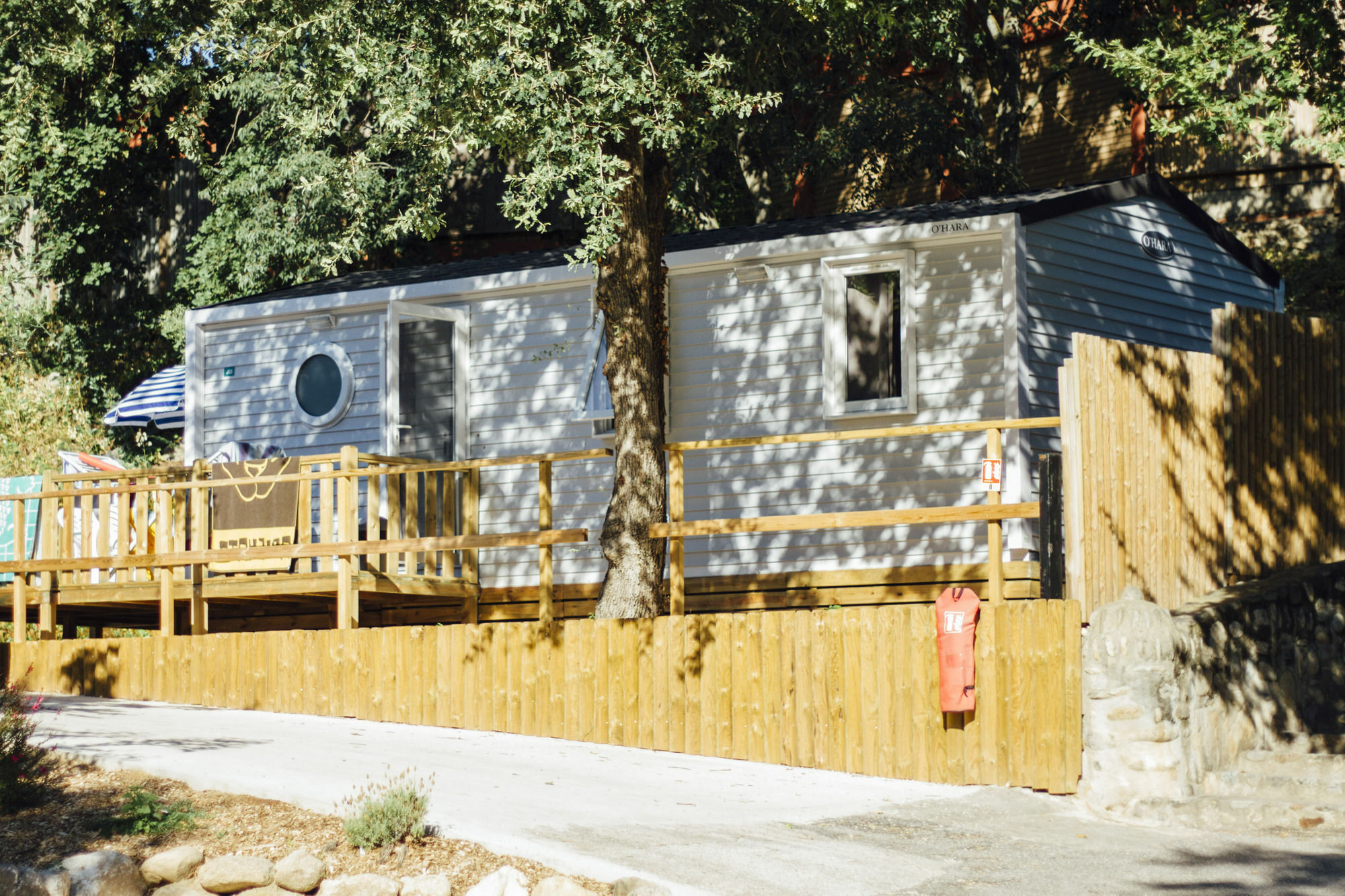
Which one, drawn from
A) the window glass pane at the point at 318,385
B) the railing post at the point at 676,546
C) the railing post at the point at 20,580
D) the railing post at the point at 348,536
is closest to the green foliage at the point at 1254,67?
the railing post at the point at 676,546

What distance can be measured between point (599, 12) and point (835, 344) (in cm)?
367

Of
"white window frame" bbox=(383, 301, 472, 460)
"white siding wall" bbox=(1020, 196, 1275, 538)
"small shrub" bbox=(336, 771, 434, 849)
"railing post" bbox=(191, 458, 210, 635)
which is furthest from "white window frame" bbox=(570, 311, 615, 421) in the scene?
"small shrub" bbox=(336, 771, 434, 849)

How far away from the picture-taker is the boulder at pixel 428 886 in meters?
7.45

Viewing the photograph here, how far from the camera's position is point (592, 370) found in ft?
49.7

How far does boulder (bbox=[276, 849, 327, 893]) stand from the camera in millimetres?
7574

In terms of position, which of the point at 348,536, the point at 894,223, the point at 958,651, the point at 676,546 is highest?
the point at 894,223

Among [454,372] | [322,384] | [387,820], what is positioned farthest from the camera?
[322,384]

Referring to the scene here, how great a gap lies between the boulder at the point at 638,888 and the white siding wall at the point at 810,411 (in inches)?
261

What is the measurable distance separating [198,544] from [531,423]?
334 centimetres

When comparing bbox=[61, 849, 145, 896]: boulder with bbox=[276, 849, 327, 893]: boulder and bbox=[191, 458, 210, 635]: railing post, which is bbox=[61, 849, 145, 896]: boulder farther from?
bbox=[191, 458, 210, 635]: railing post

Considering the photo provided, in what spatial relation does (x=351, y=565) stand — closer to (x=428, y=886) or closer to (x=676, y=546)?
(x=676, y=546)

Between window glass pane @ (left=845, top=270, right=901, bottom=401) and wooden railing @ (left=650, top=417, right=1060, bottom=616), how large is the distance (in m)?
2.10

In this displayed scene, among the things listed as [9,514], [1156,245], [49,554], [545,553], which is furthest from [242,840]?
[9,514]

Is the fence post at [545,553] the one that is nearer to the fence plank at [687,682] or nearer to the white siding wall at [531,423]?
the fence plank at [687,682]
